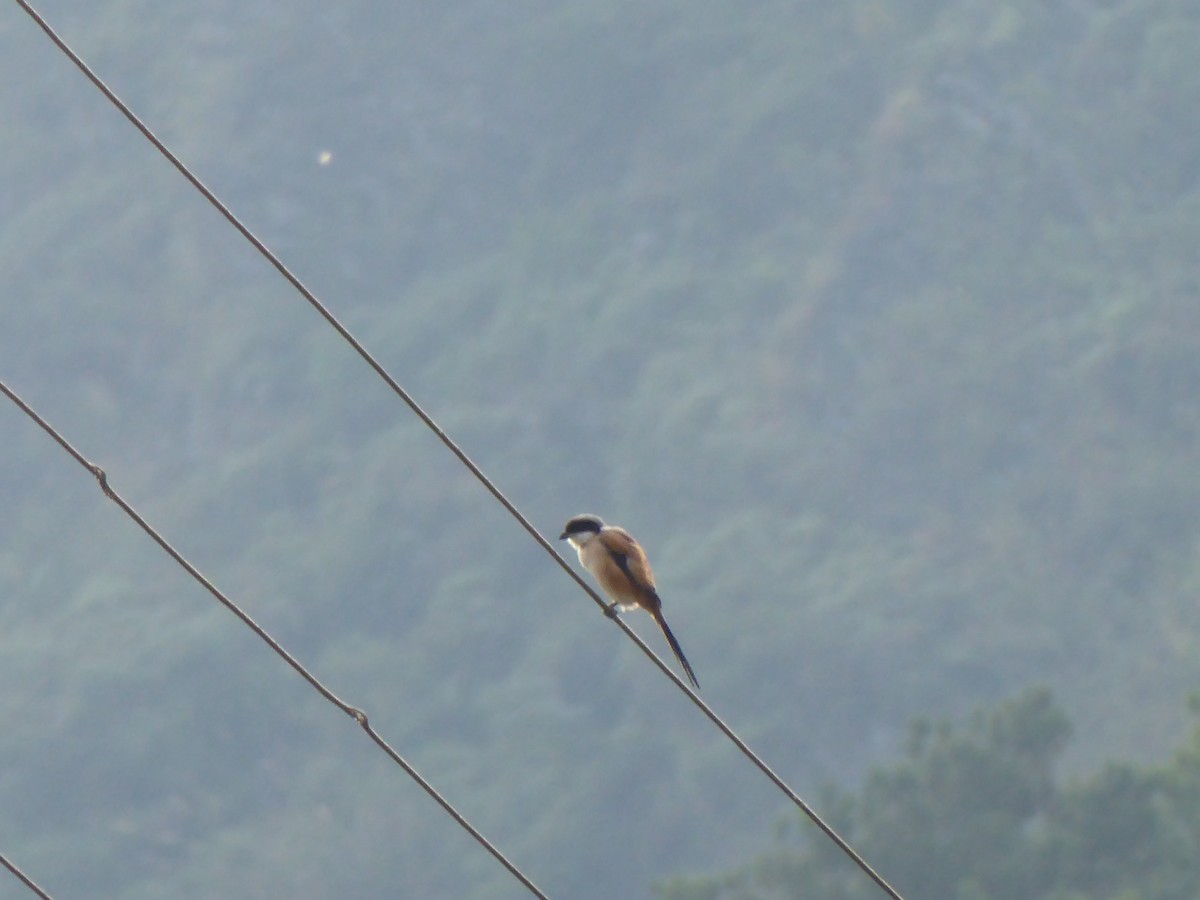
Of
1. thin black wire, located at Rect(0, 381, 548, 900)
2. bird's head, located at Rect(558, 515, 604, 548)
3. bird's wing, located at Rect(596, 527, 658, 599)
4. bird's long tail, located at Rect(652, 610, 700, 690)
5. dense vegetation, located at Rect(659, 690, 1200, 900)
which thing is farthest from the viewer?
dense vegetation, located at Rect(659, 690, 1200, 900)

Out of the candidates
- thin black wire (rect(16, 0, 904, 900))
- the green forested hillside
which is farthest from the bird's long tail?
the green forested hillside

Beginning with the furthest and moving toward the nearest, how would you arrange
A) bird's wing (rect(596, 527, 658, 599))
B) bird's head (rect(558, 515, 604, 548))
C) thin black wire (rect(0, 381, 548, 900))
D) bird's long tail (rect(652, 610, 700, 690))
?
bird's head (rect(558, 515, 604, 548)) < bird's wing (rect(596, 527, 658, 599)) < bird's long tail (rect(652, 610, 700, 690)) < thin black wire (rect(0, 381, 548, 900))

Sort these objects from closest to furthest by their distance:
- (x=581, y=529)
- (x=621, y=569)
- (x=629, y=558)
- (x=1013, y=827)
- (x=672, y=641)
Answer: (x=672, y=641) → (x=621, y=569) → (x=629, y=558) → (x=581, y=529) → (x=1013, y=827)

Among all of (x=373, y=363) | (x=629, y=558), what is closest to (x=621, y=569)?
(x=629, y=558)

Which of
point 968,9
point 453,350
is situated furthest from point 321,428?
point 968,9

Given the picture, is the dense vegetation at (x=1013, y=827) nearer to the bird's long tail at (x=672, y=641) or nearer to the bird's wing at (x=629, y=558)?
the bird's wing at (x=629, y=558)

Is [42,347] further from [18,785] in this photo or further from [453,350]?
[18,785]

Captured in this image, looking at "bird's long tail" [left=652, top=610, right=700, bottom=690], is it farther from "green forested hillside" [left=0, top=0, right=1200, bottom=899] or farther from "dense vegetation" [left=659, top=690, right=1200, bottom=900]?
"green forested hillside" [left=0, top=0, right=1200, bottom=899]

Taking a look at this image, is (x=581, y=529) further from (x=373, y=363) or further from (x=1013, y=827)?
(x=1013, y=827)

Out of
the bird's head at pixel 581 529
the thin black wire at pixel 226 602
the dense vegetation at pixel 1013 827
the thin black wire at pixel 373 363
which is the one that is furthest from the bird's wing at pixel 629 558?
the dense vegetation at pixel 1013 827
